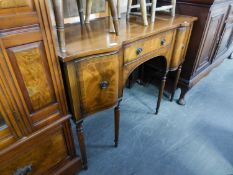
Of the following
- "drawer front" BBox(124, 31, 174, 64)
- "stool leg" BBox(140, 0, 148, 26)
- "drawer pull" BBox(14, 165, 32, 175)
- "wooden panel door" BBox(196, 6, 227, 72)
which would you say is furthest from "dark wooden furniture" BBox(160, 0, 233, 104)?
"drawer pull" BBox(14, 165, 32, 175)

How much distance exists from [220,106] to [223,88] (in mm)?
378

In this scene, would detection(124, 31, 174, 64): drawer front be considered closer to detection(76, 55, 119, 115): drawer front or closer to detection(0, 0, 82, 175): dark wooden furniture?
detection(76, 55, 119, 115): drawer front

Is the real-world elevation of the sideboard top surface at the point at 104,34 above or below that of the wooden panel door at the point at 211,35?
above

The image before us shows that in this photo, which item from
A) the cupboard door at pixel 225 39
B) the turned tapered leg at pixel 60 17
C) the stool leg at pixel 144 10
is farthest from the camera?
the cupboard door at pixel 225 39

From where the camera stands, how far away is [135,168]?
120cm

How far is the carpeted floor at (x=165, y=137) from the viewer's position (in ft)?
3.96

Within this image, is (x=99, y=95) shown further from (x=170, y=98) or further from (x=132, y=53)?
(x=170, y=98)

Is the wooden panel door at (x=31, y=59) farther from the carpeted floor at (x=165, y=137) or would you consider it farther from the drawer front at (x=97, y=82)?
the carpeted floor at (x=165, y=137)

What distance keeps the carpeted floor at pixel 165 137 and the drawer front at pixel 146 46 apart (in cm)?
68

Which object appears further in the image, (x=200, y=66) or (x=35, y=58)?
(x=200, y=66)

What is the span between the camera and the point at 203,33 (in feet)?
4.53

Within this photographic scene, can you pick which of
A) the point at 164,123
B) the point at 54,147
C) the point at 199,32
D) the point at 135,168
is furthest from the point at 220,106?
the point at 54,147

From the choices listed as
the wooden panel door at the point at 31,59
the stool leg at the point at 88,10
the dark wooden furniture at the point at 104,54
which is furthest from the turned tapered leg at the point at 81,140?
the stool leg at the point at 88,10

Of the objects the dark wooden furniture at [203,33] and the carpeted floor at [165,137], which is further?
the dark wooden furniture at [203,33]
